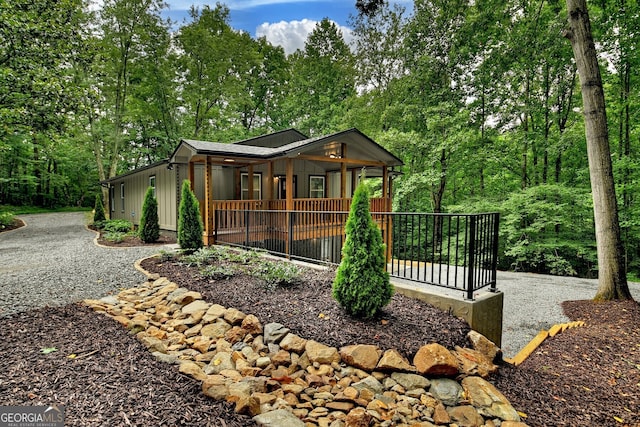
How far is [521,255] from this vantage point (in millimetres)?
12797

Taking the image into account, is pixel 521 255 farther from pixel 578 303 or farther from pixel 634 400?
pixel 634 400

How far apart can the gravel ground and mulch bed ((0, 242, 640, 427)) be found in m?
0.78

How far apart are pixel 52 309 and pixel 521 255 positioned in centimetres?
1482

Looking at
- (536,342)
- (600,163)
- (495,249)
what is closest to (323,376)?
(495,249)

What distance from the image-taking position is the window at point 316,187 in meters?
13.8

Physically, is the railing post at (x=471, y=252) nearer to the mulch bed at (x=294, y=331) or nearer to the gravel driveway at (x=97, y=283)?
the mulch bed at (x=294, y=331)

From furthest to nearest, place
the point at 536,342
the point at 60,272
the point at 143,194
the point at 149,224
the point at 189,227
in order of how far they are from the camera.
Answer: the point at 143,194
the point at 149,224
the point at 189,227
the point at 60,272
the point at 536,342

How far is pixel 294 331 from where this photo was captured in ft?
11.3

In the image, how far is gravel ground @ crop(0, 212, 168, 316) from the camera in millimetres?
4543

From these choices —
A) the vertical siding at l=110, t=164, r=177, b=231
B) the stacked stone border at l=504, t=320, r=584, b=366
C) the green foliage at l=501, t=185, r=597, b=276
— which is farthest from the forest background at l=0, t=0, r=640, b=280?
the stacked stone border at l=504, t=320, r=584, b=366

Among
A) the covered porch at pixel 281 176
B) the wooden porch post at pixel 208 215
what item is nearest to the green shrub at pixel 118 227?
the covered porch at pixel 281 176

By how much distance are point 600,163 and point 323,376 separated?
6.37 metres

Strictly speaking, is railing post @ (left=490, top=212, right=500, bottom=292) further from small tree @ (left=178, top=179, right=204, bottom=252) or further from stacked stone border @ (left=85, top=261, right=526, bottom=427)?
small tree @ (left=178, top=179, right=204, bottom=252)

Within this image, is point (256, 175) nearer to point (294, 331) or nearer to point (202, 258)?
point (202, 258)
